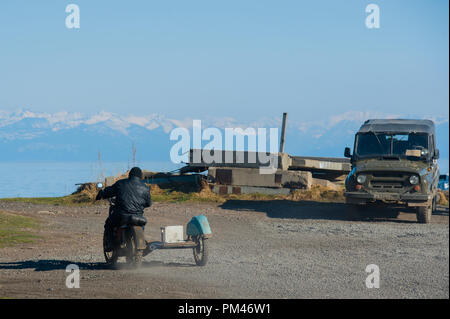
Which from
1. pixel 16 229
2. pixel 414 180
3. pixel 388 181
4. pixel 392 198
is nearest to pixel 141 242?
pixel 16 229

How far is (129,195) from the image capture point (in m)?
11.0

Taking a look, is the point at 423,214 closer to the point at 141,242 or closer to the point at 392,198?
the point at 392,198

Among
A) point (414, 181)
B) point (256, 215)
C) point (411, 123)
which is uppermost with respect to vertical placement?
point (411, 123)

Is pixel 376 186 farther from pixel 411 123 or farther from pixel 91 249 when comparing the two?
pixel 91 249

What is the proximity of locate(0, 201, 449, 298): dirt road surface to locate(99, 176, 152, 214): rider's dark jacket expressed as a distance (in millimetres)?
1054

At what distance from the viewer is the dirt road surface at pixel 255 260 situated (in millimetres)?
9172

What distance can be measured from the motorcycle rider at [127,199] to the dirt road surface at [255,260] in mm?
863

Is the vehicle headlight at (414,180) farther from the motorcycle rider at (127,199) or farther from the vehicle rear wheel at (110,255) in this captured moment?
the vehicle rear wheel at (110,255)

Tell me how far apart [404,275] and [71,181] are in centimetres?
1995

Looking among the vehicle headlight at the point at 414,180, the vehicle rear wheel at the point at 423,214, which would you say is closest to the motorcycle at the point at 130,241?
the vehicle headlight at the point at 414,180

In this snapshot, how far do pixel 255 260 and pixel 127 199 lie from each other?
2.82 metres
